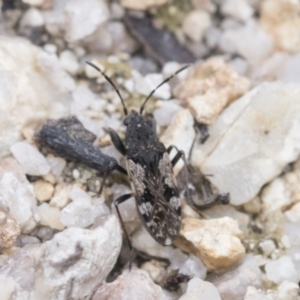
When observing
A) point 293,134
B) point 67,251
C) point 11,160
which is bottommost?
point 11,160

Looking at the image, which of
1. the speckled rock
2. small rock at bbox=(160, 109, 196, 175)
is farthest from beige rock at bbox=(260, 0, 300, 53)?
the speckled rock

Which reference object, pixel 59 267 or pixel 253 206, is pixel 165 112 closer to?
pixel 253 206

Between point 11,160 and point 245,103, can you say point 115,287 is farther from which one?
point 245,103

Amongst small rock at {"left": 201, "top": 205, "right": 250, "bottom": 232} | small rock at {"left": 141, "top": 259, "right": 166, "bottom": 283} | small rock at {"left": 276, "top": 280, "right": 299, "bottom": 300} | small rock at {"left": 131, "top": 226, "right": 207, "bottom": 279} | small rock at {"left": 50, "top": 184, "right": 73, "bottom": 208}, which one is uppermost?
small rock at {"left": 276, "top": 280, "right": 299, "bottom": 300}

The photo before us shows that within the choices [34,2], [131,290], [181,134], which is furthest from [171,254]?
[34,2]

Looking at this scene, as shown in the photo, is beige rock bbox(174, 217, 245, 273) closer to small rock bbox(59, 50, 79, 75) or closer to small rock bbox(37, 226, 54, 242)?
small rock bbox(37, 226, 54, 242)

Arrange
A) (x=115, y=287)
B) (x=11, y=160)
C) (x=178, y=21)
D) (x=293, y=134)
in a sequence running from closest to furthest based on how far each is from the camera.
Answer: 1. (x=115, y=287)
2. (x=11, y=160)
3. (x=293, y=134)
4. (x=178, y=21)

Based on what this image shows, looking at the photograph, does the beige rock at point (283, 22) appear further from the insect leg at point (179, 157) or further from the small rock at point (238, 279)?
the small rock at point (238, 279)

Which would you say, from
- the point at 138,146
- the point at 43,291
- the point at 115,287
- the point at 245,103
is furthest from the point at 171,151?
the point at 43,291
